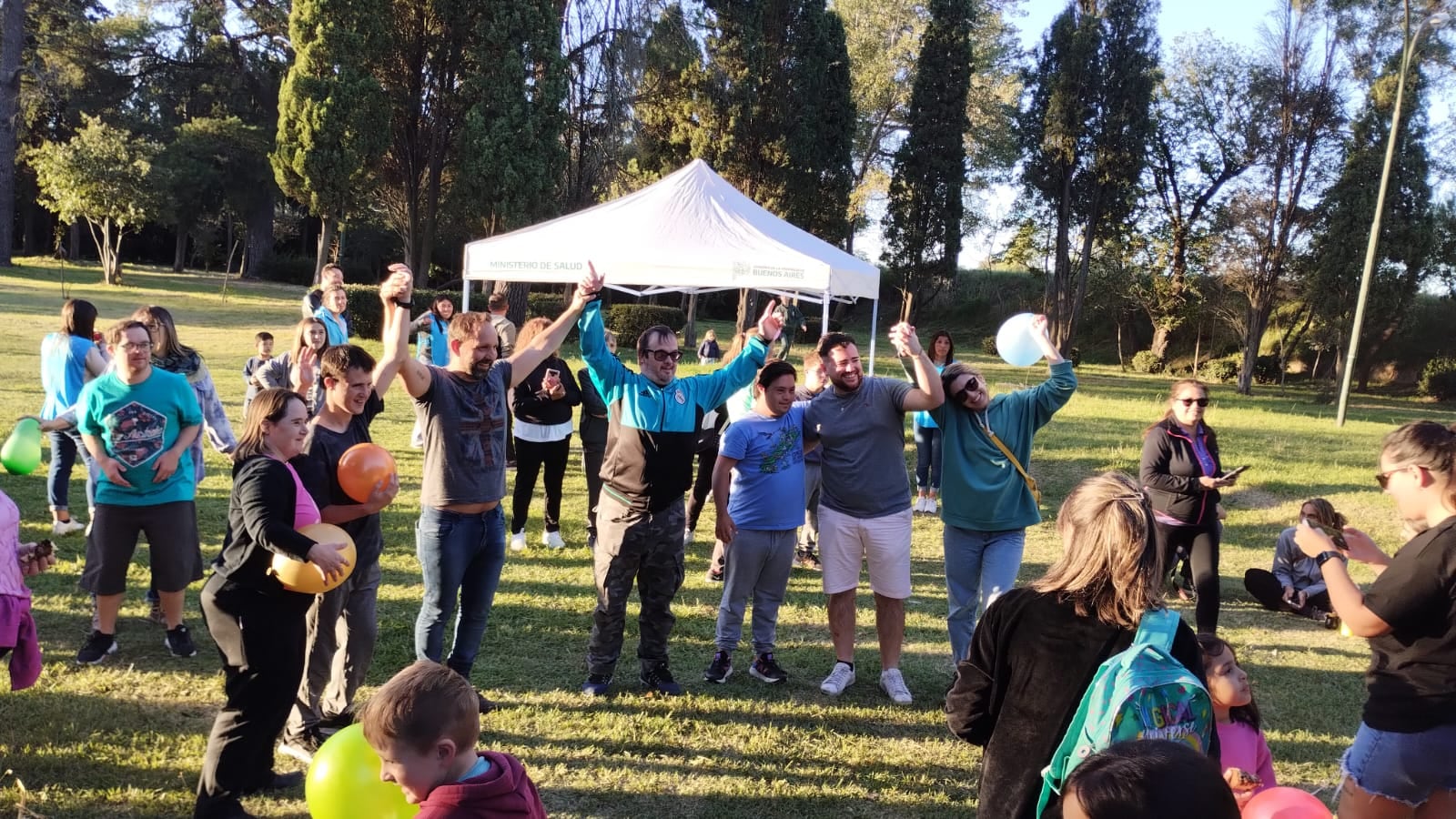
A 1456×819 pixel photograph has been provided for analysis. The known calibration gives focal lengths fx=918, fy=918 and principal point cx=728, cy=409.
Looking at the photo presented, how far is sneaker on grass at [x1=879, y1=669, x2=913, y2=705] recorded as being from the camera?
4797 mm

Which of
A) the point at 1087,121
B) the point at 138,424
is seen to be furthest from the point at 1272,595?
the point at 1087,121

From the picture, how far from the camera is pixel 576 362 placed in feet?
59.4

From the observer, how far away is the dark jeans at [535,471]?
707cm

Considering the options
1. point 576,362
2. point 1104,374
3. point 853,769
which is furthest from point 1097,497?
point 1104,374

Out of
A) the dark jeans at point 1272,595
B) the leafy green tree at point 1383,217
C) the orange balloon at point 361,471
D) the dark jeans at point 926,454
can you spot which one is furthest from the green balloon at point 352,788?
the leafy green tree at point 1383,217

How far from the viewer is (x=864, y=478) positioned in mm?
4621

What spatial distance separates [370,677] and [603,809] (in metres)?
1.73

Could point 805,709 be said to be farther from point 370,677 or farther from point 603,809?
point 370,677

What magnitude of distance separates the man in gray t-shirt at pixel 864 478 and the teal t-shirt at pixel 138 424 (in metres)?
3.18

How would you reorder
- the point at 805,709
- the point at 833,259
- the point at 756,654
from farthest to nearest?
the point at 833,259 → the point at 756,654 → the point at 805,709

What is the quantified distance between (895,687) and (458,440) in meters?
2.58

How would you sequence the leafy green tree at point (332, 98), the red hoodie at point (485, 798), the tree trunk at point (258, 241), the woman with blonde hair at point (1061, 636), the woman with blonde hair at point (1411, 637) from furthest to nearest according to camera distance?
the tree trunk at point (258, 241) → the leafy green tree at point (332, 98) → the woman with blonde hair at point (1411, 637) → the woman with blonde hair at point (1061, 636) → the red hoodie at point (485, 798)

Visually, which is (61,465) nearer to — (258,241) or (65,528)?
(65,528)

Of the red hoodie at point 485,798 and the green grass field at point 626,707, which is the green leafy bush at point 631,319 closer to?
the green grass field at point 626,707
